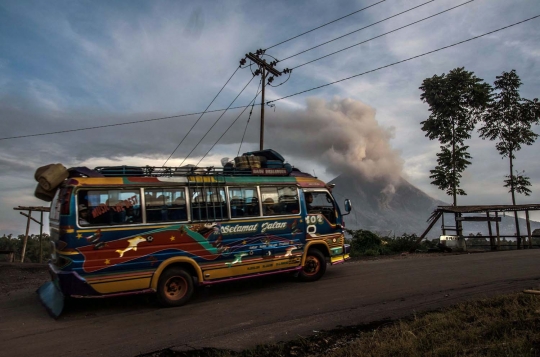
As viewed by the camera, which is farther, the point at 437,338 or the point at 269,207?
the point at 269,207

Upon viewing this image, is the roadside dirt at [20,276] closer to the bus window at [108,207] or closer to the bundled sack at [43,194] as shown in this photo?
the bundled sack at [43,194]

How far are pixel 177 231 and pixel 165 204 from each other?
0.63m

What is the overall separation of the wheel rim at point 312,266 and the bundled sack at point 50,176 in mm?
6167

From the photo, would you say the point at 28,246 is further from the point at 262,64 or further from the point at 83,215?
the point at 83,215

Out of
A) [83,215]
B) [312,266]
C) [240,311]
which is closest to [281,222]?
[312,266]

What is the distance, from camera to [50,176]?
7320mm

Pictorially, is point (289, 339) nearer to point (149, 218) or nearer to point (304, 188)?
point (149, 218)

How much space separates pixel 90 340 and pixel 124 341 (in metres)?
0.58

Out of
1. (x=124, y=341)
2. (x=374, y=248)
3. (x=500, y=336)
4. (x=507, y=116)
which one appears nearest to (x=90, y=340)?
(x=124, y=341)

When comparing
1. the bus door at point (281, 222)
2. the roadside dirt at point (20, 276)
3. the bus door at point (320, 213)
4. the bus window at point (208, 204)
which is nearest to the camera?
the bus window at point (208, 204)

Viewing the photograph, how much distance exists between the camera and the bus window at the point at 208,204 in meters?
8.29

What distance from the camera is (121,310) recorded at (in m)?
7.77

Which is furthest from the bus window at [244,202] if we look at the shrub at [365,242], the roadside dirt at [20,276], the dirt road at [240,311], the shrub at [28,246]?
the shrub at [28,246]

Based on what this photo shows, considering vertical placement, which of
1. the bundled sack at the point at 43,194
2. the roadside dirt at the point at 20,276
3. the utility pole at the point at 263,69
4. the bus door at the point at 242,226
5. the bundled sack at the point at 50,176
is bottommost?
the roadside dirt at the point at 20,276
